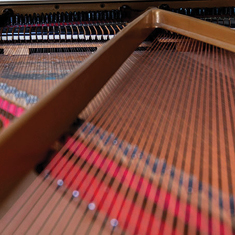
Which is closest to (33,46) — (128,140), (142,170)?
(128,140)

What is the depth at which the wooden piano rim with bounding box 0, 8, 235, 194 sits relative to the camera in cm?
62

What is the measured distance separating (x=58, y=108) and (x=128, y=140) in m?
0.29

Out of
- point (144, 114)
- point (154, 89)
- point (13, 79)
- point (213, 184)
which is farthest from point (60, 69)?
point (213, 184)

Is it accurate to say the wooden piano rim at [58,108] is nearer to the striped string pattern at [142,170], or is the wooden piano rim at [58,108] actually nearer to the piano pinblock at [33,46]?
the striped string pattern at [142,170]

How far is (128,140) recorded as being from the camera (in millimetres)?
992

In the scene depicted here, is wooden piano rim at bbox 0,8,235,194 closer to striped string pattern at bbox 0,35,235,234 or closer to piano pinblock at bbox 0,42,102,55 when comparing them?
striped string pattern at bbox 0,35,235,234

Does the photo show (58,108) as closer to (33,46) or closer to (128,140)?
(128,140)

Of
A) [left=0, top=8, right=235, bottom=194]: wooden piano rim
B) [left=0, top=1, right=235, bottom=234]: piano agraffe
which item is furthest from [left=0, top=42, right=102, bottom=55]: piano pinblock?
[left=0, top=8, right=235, bottom=194]: wooden piano rim

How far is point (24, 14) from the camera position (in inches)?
96.2

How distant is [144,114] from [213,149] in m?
0.29

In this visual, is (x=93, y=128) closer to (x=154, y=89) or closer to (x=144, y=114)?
(x=144, y=114)

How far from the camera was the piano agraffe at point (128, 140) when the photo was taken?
0.71 meters

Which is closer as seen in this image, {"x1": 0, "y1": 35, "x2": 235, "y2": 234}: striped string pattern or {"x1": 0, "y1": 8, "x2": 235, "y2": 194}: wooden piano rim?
{"x1": 0, "y1": 8, "x2": 235, "y2": 194}: wooden piano rim

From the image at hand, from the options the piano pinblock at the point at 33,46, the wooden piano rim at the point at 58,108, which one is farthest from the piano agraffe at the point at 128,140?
the piano pinblock at the point at 33,46
